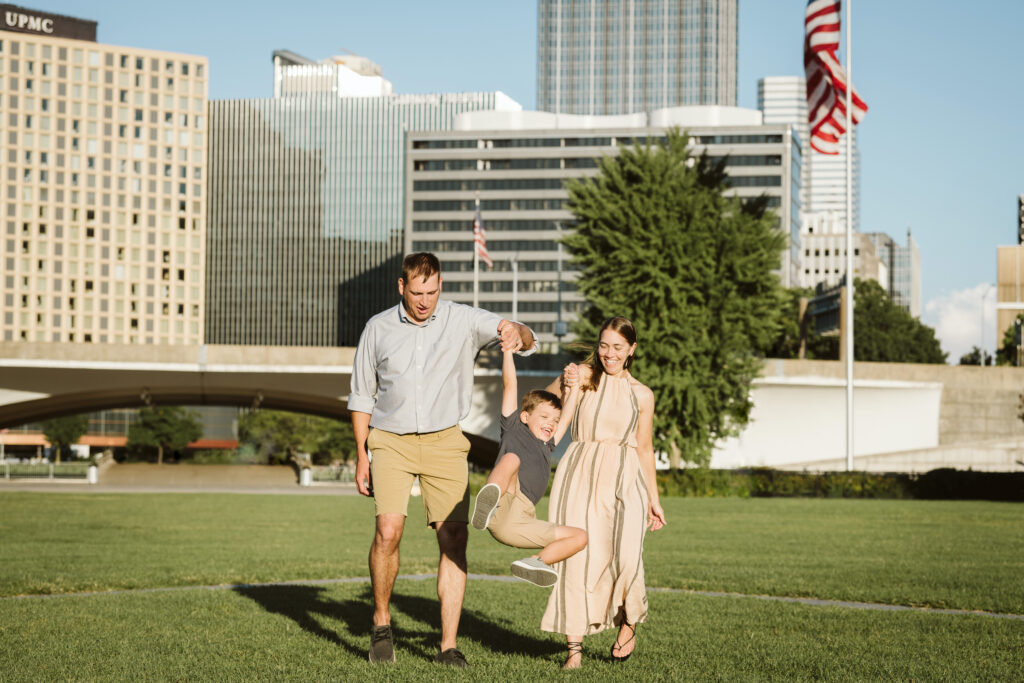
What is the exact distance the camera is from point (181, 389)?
52938 mm

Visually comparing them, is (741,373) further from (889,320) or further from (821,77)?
(889,320)

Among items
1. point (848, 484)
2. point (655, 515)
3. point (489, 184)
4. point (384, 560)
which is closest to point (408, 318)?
point (384, 560)

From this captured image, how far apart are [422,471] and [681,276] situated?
3078 centimetres

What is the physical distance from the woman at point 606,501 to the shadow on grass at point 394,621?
2.19ft

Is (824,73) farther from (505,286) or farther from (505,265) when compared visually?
(505,265)

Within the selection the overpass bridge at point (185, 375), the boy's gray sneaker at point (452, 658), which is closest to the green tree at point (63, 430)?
the overpass bridge at point (185, 375)

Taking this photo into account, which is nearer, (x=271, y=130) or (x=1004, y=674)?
(x=1004, y=674)

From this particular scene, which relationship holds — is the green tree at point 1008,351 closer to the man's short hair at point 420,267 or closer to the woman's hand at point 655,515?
the woman's hand at point 655,515

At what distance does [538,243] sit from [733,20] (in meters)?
75.5

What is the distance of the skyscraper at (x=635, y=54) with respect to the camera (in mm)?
183375

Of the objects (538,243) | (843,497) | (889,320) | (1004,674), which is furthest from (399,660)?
(538,243)

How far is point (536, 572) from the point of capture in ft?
19.5

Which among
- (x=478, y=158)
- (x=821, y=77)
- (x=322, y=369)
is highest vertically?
(x=478, y=158)

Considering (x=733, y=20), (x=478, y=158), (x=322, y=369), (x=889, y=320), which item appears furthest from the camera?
(x=733, y=20)
